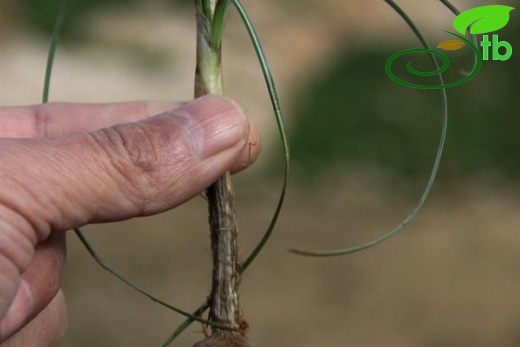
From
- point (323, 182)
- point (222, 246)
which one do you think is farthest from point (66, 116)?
point (323, 182)

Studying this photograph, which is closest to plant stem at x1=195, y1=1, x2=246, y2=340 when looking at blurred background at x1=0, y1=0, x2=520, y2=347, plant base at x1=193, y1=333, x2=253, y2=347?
plant base at x1=193, y1=333, x2=253, y2=347

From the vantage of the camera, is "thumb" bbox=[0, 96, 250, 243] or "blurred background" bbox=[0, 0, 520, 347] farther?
"blurred background" bbox=[0, 0, 520, 347]

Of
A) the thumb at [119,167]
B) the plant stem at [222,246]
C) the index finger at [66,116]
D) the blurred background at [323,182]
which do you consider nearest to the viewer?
the thumb at [119,167]

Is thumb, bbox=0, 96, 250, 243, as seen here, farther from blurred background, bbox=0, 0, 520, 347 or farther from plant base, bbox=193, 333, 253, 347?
blurred background, bbox=0, 0, 520, 347

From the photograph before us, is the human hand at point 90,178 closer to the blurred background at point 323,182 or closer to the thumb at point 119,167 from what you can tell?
the thumb at point 119,167

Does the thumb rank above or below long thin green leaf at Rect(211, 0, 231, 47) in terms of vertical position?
below

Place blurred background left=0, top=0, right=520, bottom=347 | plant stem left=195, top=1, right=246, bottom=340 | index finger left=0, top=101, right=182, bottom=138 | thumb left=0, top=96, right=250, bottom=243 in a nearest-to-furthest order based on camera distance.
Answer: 1. thumb left=0, top=96, right=250, bottom=243
2. plant stem left=195, top=1, right=246, bottom=340
3. index finger left=0, top=101, right=182, bottom=138
4. blurred background left=0, top=0, right=520, bottom=347

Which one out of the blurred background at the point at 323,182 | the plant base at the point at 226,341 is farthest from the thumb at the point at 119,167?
the blurred background at the point at 323,182

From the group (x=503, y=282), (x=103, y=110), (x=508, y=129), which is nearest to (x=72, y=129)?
(x=103, y=110)
